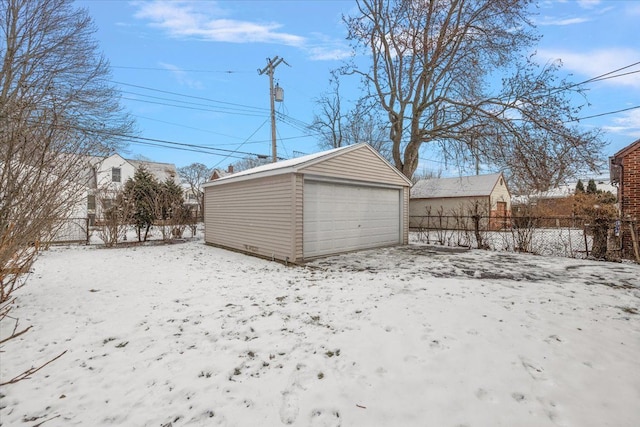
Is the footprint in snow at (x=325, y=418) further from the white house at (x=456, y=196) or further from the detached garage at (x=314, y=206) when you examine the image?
the white house at (x=456, y=196)

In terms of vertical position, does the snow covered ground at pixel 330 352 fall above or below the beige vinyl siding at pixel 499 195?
below

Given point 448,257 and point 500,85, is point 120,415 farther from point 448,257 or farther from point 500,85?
point 500,85

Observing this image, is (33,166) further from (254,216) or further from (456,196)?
(456,196)

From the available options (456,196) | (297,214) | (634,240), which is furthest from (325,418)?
(456,196)

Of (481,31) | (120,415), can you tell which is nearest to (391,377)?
(120,415)

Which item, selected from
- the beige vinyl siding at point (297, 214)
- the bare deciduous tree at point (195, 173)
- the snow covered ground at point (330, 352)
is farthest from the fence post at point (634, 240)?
the bare deciduous tree at point (195, 173)

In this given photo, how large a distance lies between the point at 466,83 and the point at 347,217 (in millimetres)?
9201

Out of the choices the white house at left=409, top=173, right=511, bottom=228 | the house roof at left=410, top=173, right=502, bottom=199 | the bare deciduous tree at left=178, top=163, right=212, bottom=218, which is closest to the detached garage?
the white house at left=409, top=173, right=511, bottom=228

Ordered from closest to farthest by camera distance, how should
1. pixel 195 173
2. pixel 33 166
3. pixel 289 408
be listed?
pixel 289 408, pixel 33 166, pixel 195 173

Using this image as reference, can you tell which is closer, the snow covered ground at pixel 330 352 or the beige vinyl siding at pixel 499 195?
the snow covered ground at pixel 330 352

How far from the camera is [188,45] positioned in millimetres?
12438

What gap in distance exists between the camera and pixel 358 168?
9180mm

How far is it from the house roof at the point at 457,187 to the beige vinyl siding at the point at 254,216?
49.8 feet

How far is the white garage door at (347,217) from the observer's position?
26.5 ft
